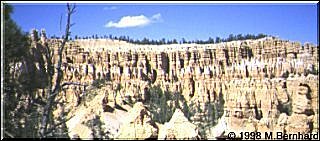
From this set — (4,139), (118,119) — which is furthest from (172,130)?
(4,139)

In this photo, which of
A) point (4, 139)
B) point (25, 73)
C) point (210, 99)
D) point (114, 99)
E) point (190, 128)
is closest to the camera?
point (4, 139)

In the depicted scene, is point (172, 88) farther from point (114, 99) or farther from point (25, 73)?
point (25, 73)

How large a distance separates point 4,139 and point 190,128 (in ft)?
71.9

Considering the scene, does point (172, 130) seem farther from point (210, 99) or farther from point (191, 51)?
point (191, 51)

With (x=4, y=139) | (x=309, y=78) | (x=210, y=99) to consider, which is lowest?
(x=210, y=99)

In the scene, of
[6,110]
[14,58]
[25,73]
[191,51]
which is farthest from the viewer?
[191,51]

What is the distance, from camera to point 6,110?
927cm

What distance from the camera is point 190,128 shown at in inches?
1159

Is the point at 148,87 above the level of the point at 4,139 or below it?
below

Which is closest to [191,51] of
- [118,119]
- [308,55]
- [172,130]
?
[308,55]

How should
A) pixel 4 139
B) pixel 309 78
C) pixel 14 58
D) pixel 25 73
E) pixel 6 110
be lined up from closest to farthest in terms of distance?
pixel 4 139 → pixel 6 110 → pixel 14 58 → pixel 25 73 → pixel 309 78

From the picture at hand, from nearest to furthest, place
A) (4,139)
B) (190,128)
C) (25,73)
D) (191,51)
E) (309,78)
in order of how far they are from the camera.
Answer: (4,139) → (25,73) → (190,128) → (309,78) → (191,51)

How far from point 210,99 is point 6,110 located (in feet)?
153

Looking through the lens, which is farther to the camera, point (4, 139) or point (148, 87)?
point (148, 87)
